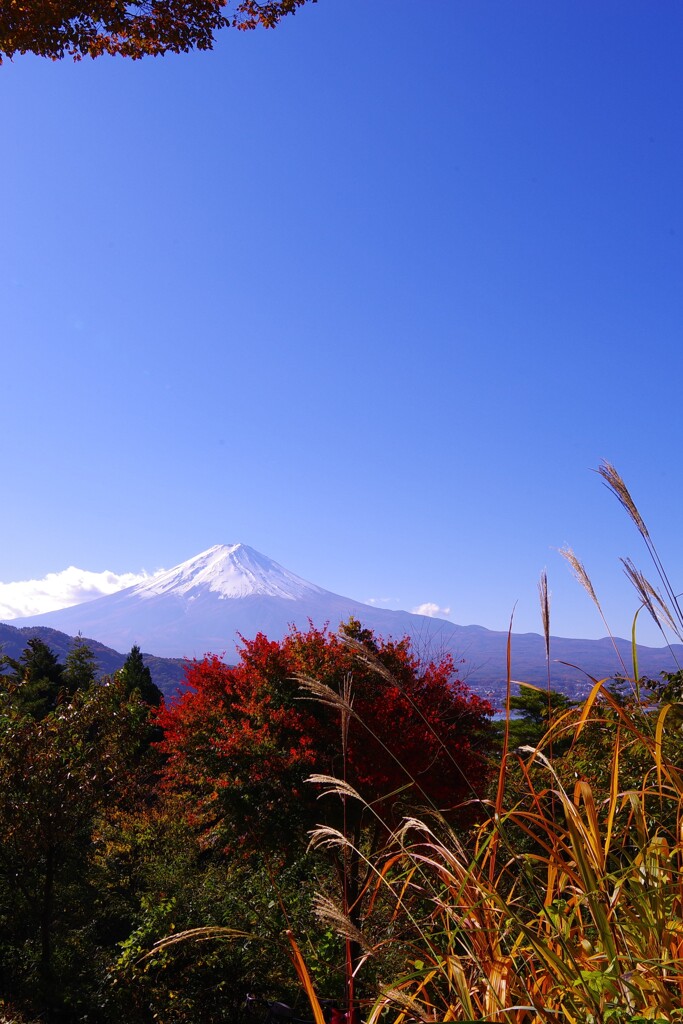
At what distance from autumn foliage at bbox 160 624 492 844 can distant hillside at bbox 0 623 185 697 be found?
81.5 m

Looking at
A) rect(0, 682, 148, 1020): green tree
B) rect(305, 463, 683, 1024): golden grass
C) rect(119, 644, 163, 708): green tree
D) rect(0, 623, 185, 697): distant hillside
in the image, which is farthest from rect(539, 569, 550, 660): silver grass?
rect(0, 623, 185, 697): distant hillside

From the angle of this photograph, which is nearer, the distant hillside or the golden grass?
the golden grass

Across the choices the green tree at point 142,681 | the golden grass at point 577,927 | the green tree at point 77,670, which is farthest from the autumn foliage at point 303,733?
the green tree at point 142,681

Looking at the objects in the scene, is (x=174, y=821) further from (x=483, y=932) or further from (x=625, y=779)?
(x=483, y=932)

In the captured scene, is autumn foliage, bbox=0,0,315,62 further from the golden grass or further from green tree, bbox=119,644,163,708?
green tree, bbox=119,644,163,708

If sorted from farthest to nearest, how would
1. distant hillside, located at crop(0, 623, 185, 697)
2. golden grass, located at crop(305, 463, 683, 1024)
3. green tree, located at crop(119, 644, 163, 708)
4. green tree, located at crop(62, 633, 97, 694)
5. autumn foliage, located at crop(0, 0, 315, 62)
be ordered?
distant hillside, located at crop(0, 623, 185, 697)
green tree, located at crop(119, 644, 163, 708)
green tree, located at crop(62, 633, 97, 694)
autumn foliage, located at crop(0, 0, 315, 62)
golden grass, located at crop(305, 463, 683, 1024)

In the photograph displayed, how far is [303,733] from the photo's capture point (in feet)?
25.3

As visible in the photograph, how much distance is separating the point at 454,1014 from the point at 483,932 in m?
0.21

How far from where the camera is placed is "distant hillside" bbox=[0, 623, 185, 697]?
3910 inches

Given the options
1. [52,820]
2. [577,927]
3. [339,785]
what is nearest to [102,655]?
[52,820]

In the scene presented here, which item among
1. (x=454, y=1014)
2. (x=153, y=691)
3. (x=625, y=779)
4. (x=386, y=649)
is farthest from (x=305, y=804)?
(x=153, y=691)

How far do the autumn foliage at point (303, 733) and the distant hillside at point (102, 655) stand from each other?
81.5 meters

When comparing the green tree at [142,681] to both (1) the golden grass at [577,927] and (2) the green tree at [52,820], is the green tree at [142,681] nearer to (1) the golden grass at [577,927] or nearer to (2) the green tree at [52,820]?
(2) the green tree at [52,820]

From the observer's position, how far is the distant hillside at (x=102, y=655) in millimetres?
99312
